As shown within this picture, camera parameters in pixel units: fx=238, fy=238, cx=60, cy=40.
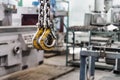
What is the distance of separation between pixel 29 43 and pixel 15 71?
56 cm

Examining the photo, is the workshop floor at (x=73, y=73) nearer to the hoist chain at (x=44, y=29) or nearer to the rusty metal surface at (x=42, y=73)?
the rusty metal surface at (x=42, y=73)

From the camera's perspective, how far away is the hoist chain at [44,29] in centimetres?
297

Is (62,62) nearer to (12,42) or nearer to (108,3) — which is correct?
(12,42)

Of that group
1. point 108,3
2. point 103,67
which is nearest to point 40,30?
point 103,67

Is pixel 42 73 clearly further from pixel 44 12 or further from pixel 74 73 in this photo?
pixel 44 12

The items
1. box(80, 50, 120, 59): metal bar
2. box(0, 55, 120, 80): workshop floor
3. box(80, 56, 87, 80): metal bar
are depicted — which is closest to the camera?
box(80, 50, 120, 59): metal bar

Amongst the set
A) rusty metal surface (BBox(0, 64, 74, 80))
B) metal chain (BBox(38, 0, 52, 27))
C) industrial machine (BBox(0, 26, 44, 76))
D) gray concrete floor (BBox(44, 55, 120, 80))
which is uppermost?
metal chain (BBox(38, 0, 52, 27))

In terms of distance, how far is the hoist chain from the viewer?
2969 millimetres

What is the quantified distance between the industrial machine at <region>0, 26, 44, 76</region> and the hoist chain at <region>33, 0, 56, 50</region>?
0.75 m

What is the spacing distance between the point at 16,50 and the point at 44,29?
106 centimetres

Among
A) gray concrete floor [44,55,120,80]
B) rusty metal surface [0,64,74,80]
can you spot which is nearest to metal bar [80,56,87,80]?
gray concrete floor [44,55,120,80]

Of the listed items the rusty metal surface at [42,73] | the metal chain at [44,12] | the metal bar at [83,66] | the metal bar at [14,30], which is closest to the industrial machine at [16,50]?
the metal bar at [14,30]

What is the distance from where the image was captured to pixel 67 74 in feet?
13.9

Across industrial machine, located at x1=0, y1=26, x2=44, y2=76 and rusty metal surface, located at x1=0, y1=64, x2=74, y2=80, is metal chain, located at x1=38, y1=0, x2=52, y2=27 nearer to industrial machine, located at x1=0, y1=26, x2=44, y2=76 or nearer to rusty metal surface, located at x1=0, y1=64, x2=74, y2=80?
industrial machine, located at x1=0, y1=26, x2=44, y2=76
